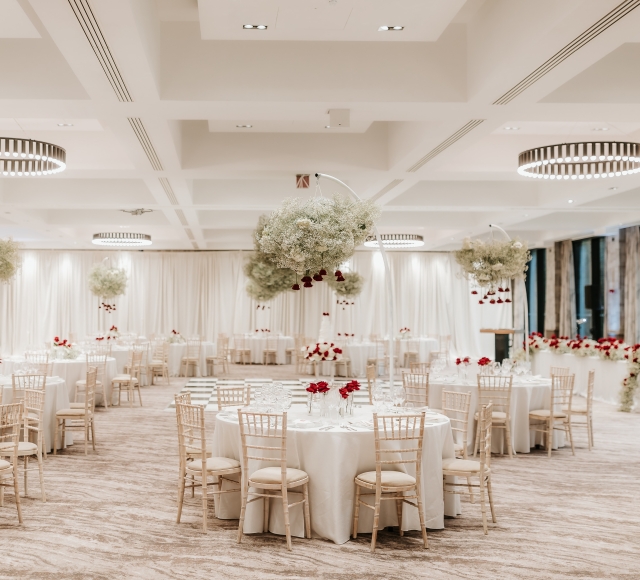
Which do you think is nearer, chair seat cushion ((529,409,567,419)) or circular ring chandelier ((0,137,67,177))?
circular ring chandelier ((0,137,67,177))

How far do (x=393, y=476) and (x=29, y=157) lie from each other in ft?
17.3

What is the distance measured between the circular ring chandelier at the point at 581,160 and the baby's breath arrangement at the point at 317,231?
2593 millimetres

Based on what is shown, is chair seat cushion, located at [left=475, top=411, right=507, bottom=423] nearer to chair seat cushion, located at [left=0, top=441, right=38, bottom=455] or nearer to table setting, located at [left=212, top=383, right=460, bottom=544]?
table setting, located at [left=212, top=383, right=460, bottom=544]

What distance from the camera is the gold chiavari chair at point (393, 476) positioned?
5.33 metres

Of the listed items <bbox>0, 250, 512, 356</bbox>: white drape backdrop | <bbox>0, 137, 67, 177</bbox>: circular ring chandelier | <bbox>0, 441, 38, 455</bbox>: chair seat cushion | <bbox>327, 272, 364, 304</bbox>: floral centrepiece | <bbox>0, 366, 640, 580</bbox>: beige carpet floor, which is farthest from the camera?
<bbox>0, 250, 512, 356</bbox>: white drape backdrop

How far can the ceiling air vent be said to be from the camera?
4.30m

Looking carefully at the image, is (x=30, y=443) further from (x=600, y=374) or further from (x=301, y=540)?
(x=600, y=374)

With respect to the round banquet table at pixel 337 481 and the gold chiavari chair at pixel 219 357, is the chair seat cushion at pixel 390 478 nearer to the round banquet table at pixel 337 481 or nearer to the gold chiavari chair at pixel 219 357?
the round banquet table at pixel 337 481

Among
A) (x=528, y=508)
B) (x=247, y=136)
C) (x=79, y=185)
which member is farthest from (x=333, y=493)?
(x=79, y=185)

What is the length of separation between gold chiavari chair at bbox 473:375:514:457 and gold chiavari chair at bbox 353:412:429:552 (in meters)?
3.04

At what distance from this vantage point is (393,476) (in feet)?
17.9

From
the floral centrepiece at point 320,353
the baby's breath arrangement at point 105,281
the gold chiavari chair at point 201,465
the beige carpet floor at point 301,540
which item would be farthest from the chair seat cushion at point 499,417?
the baby's breath arrangement at point 105,281

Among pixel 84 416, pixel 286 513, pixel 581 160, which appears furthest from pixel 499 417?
pixel 84 416

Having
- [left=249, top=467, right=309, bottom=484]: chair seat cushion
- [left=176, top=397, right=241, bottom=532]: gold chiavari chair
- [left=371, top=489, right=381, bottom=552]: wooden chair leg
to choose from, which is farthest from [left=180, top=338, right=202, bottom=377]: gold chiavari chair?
[left=371, top=489, right=381, bottom=552]: wooden chair leg
